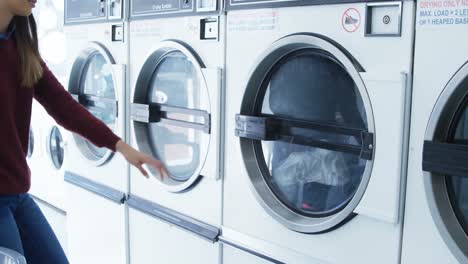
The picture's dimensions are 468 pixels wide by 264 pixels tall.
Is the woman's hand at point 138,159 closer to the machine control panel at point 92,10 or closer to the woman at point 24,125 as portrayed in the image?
the woman at point 24,125

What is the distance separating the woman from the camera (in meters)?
1.69

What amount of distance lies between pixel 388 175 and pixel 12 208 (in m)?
1.18

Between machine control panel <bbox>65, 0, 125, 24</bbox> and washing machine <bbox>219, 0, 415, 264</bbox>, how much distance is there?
943 millimetres

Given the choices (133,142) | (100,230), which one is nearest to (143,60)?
(133,142)

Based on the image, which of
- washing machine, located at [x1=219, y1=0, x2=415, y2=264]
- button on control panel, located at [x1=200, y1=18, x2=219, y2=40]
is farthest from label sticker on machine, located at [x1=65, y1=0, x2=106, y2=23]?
washing machine, located at [x1=219, y1=0, x2=415, y2=264]

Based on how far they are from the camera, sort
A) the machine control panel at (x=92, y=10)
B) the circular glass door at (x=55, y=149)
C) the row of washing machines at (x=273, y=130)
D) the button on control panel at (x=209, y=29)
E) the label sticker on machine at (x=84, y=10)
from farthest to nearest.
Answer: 1. the circular glass door at (x=55, y=149)
2. the label sticker on machine at (x=84, y=10)
3. the machine control panel at (x=92, y=10)
4. the button on control panel at (x=209, y=29)
5. the row of washing machines at (x=273, y=130)

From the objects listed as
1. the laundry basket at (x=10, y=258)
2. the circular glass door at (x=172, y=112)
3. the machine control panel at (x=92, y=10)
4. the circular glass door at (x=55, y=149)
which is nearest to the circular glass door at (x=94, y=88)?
the machine control panel at (x=92, y=10)

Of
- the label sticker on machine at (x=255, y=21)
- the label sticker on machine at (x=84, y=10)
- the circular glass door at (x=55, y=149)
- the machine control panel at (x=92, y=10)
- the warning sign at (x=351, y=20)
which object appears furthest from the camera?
the circular glass door at (x=55, y=149)

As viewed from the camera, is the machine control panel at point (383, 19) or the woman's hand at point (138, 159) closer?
the machine control panel at point (383, 19)

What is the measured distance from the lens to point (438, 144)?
1.48 meters

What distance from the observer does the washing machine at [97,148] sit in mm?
Answer: 2842

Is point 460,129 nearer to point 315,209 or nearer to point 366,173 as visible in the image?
point 366,173

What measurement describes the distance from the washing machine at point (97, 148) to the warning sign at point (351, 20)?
1.39 meters

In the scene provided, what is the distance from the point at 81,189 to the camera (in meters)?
3.28
